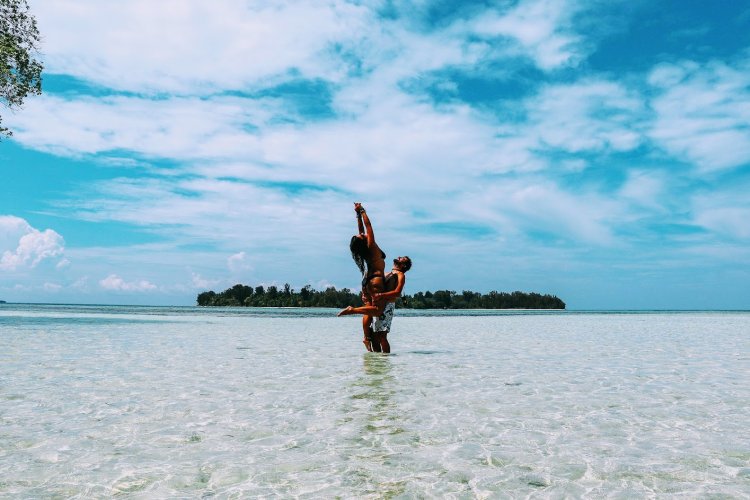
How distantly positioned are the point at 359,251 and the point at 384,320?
7.27 feet

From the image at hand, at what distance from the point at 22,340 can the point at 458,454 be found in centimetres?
2007

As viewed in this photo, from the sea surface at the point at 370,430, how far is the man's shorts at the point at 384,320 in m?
1.94

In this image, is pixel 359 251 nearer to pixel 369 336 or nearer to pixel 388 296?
pixel 388 296

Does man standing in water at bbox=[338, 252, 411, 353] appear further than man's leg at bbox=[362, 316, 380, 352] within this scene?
No

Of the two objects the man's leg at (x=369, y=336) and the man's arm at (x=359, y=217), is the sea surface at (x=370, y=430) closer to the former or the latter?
the man's leg at (x=369, y=336)

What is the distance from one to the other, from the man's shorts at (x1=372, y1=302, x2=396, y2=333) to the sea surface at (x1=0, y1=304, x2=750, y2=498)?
1940 mm

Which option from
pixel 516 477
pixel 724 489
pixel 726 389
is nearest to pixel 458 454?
pixel 516 477

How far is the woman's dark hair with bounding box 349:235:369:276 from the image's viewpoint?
14.8 metres

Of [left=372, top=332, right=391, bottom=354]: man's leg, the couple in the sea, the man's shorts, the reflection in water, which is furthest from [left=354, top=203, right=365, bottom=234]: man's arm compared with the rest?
the reflection in water

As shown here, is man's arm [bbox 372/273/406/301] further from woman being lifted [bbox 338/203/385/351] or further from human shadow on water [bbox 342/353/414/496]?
human shadow on water [bbox 342/353/414/496]

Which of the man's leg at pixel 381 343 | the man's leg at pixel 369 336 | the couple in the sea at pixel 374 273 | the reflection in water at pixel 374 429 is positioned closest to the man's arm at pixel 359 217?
the couple in the sea at pixel 374 273

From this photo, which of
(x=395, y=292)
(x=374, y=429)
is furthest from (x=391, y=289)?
(x=374, y=429)

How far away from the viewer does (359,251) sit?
49.0 feet

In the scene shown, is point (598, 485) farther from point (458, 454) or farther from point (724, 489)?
point (458, 454)
